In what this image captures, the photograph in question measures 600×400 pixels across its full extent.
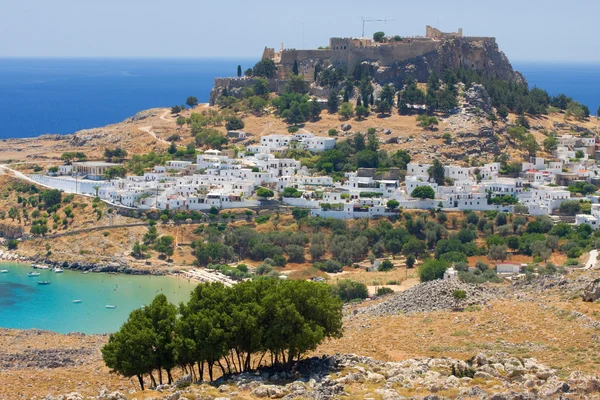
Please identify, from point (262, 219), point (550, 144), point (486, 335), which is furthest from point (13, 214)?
point (486, 335)

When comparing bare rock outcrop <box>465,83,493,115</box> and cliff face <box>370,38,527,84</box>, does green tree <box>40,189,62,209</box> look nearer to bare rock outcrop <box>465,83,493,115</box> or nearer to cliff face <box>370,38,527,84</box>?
cliff face <box>370,38,527,84</box>

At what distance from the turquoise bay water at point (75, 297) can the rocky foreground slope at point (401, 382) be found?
48.1 feet

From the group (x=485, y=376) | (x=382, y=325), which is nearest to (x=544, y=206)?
(x=382, y=325)

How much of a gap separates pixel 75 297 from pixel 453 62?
103 ft

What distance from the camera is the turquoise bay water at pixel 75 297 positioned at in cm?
3525

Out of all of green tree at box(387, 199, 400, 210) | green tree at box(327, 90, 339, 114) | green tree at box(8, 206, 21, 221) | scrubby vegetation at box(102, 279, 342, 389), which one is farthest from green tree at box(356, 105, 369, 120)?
scrubby vegetation at box(102, 279, 342, 389)

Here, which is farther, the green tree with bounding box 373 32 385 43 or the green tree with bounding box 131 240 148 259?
the green tree with bounding box 373 32 385 43

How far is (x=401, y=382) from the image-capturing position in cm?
1906

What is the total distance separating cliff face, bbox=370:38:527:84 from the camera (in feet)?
201

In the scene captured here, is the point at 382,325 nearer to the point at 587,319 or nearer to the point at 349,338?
the point at 349,338

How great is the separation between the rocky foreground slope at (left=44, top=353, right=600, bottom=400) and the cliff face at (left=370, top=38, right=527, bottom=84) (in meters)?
41.5

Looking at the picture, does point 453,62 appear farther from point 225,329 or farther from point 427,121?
point 225,329

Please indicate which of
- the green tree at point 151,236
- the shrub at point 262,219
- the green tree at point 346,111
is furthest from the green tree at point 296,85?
the green tree at point 151,236

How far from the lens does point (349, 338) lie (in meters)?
25.1
